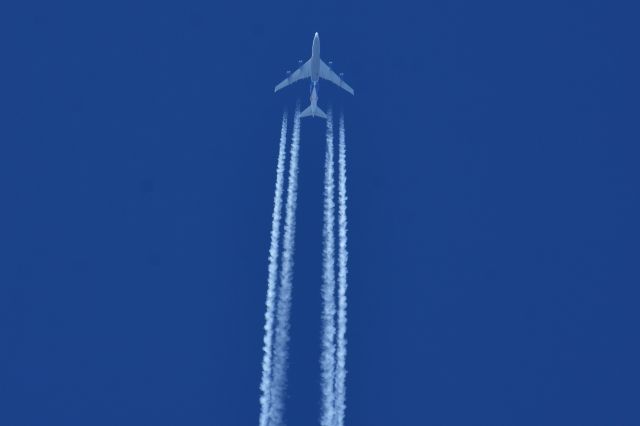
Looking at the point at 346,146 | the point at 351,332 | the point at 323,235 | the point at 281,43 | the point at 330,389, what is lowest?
the point at 330,389

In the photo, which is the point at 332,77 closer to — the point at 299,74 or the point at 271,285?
the point at 299,74

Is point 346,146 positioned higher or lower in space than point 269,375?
higher

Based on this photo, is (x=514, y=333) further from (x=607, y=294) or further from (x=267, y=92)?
(x=267, y=92)

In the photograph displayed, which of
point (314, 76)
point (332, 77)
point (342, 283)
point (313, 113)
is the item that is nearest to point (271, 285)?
point (342, 283)

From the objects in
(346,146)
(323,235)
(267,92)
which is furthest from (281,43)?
(323,235)

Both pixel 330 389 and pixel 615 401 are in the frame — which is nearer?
pixel 330 389

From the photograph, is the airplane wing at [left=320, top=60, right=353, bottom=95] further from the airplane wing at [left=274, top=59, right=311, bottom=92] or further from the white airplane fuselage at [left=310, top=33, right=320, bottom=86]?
the white airplane fuselage at [left=310, top=33, right=320, bottom=86]

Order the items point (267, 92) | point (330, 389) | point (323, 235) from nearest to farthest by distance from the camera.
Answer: point (330, 389) < point (323, 235) < point (267, 92)

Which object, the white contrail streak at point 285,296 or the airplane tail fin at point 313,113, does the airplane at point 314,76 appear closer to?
the airplane tail fin at point 313,113

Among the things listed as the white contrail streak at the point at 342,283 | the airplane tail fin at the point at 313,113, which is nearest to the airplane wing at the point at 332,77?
the white contrail streak at the point at 342,283

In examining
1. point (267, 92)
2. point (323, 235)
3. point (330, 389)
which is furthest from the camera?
point (267, 92)
